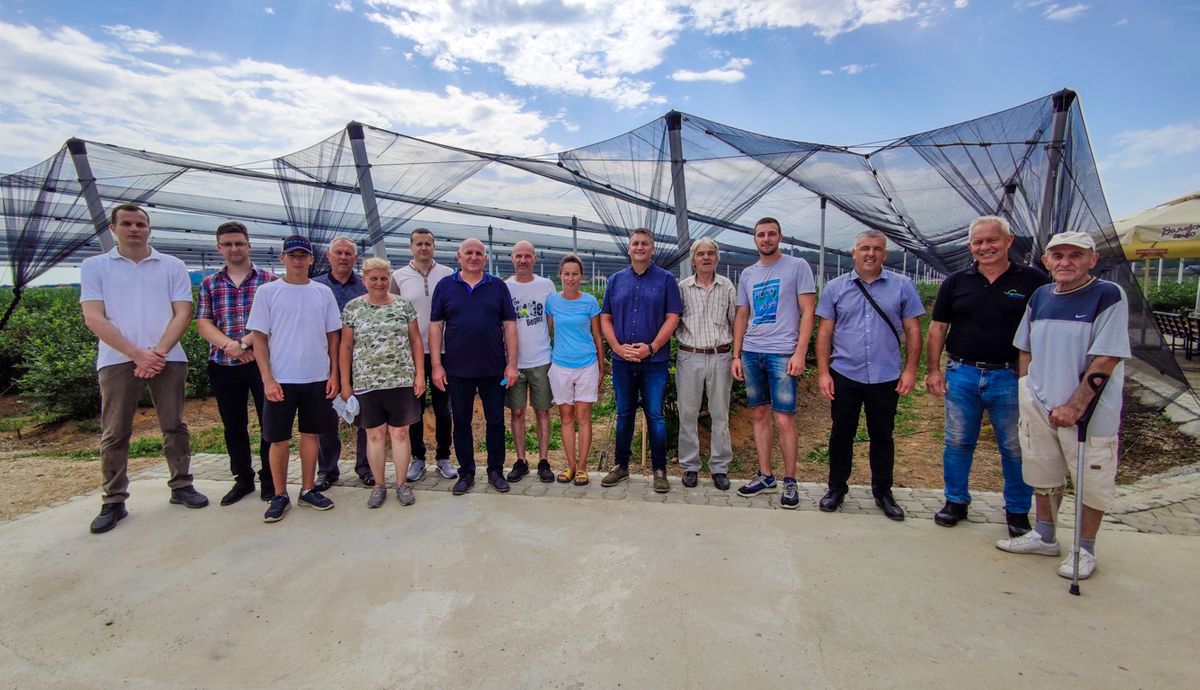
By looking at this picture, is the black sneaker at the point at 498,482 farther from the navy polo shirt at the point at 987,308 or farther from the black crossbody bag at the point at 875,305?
the navy polo shirt at the point at 987,308

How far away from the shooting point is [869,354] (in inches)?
140

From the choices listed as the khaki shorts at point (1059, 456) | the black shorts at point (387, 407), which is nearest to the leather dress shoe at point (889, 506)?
the khaki shorts at point (1059, 456)

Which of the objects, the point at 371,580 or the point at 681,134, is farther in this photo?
the point at 681,134

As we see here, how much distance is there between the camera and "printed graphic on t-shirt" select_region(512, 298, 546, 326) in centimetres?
431

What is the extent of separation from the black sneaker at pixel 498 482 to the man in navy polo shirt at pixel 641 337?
0.75 meters

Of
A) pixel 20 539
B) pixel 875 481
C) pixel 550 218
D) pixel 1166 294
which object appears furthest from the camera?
pixel 1166 294

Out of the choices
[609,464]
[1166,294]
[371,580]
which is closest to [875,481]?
[609,464]

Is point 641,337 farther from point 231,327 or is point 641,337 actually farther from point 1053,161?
point 1053,161

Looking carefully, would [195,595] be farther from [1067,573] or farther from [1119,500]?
[1119,500]

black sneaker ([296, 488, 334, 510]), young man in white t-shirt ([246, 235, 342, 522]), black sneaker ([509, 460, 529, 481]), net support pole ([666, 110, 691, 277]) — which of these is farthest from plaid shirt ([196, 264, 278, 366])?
net support pole ([666, 110, 691, 277])

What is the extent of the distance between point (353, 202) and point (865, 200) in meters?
6.31

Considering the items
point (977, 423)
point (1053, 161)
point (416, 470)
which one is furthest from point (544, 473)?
point (1053, 161)

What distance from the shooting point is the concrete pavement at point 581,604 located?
2.17m

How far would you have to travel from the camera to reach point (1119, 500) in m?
3.80
